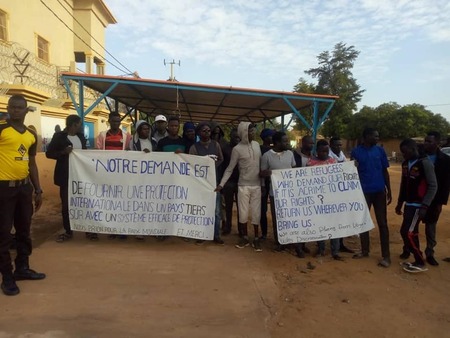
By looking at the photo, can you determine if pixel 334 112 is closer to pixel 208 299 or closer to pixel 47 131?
pixel 47 131

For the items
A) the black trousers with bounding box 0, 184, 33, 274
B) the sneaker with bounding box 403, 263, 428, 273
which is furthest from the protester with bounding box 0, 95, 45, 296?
the sneaker with bounding box 403, 263, 428, 273

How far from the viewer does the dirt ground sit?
2957 mm

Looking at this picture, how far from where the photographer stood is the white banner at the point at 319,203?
4.86m

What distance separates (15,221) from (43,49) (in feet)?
45.7

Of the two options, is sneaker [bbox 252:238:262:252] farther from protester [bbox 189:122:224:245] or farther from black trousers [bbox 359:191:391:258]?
black trousers [bbox 359:191:391:258]

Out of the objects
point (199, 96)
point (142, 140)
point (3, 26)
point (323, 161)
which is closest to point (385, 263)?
point (323, 161)

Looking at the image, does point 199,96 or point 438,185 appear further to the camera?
point 199,96

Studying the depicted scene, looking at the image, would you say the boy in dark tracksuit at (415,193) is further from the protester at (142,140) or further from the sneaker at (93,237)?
the sneaker at (93,237)

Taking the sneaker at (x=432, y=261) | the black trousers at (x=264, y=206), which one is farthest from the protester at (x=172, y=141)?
the sneaker at (x=432, y=261)

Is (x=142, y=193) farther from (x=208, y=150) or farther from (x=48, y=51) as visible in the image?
(x=48, y=51)

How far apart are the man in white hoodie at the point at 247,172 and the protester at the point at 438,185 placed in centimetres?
219

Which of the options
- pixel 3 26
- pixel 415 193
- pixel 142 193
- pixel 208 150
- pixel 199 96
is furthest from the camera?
pixel 3 26

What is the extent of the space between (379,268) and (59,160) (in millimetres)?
4539

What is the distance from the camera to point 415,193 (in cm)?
449
